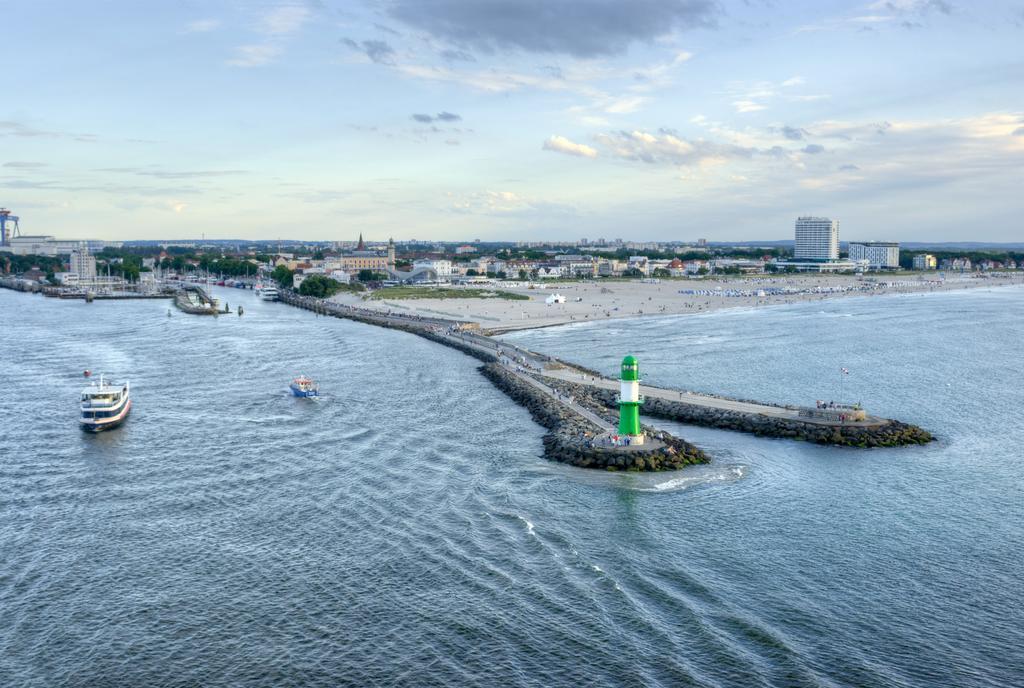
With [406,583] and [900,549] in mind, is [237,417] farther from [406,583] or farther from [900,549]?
[900,549]

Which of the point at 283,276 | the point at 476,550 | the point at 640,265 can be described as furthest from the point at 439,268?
the point at 476,550

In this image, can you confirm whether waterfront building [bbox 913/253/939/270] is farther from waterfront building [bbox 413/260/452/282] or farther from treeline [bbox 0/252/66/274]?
treeline [bbox 0/252/66/274]

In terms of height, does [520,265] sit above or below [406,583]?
above

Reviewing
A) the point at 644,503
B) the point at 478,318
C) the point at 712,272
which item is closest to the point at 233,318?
the point at 478,318

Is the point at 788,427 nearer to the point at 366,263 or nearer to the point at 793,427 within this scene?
the point at 793,427

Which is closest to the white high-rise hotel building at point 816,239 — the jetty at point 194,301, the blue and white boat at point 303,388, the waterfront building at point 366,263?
the waterfront building at point 366,263

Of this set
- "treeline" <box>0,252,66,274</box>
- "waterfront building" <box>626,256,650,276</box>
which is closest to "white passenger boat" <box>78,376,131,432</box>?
"waterfront building" <box>626,256,650,276</box>
